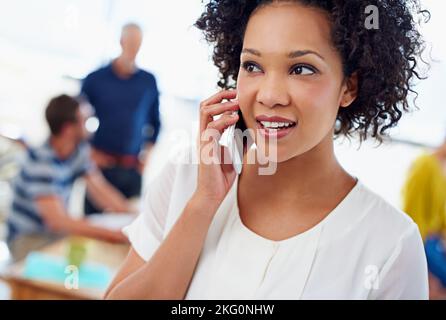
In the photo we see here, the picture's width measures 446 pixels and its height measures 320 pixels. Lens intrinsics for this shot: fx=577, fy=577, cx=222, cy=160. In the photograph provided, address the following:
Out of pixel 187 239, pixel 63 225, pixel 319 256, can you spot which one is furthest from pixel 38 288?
pixel 319 256

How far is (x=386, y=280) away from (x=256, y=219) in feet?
0.61

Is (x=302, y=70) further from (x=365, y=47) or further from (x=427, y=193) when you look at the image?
(x=427, y=193)

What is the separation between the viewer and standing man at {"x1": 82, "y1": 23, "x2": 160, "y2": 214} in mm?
1954

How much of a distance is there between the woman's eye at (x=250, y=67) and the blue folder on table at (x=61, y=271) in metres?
0.85

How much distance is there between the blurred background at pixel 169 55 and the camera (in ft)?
2.76

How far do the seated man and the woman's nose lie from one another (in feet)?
3.54

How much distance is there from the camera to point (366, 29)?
2.22ft

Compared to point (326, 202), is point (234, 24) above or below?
above

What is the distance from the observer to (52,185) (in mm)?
1671

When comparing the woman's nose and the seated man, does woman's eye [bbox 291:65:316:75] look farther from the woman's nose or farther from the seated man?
the seated man

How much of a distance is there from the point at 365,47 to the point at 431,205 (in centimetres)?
59
